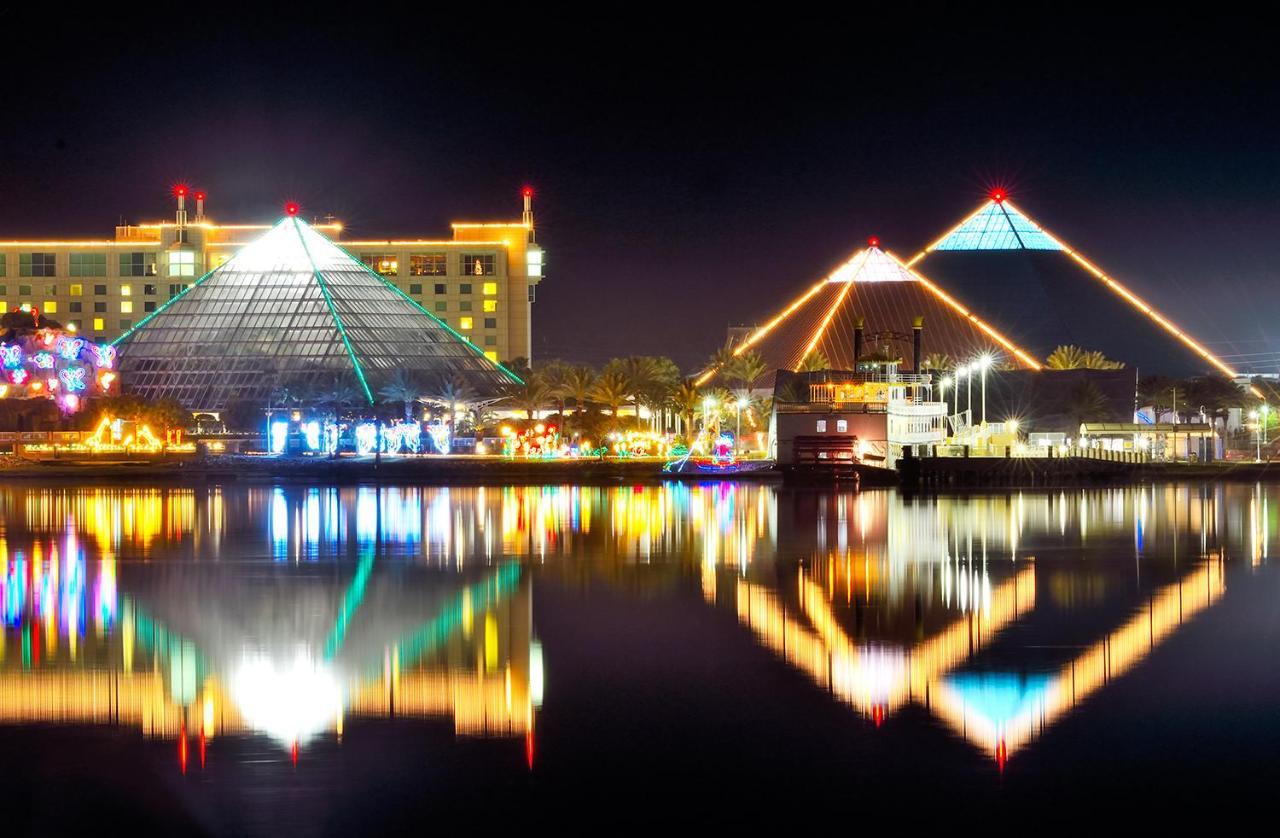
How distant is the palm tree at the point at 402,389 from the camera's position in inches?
4444

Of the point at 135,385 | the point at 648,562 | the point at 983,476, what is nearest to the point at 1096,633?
the point at 648,562

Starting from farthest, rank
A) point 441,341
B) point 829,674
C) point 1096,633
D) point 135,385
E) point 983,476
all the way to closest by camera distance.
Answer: point 441,341 < point 135,385 < point 983,476 < point 1096,633 < point 829,674

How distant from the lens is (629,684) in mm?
21281

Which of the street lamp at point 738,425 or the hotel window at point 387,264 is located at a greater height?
the hotel window at point 387,264

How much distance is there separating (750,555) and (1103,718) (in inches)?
721

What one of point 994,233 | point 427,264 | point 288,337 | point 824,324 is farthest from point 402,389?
point 994,233

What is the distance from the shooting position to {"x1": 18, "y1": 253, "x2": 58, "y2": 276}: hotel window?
162500 mm

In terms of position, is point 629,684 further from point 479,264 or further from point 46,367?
point 479,264

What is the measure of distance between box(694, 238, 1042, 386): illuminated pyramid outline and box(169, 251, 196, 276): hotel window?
46219mm

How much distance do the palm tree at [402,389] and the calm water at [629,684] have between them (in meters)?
72.9

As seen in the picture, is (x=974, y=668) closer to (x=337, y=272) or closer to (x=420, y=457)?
(x=420, y=457)

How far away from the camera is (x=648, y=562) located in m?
35.6

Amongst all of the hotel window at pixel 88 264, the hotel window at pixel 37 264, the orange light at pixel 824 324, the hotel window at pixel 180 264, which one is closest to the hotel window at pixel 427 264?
the hotel window at pixel 180 264

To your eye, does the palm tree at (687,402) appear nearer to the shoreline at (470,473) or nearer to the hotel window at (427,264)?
the shoreline at (470,473)
